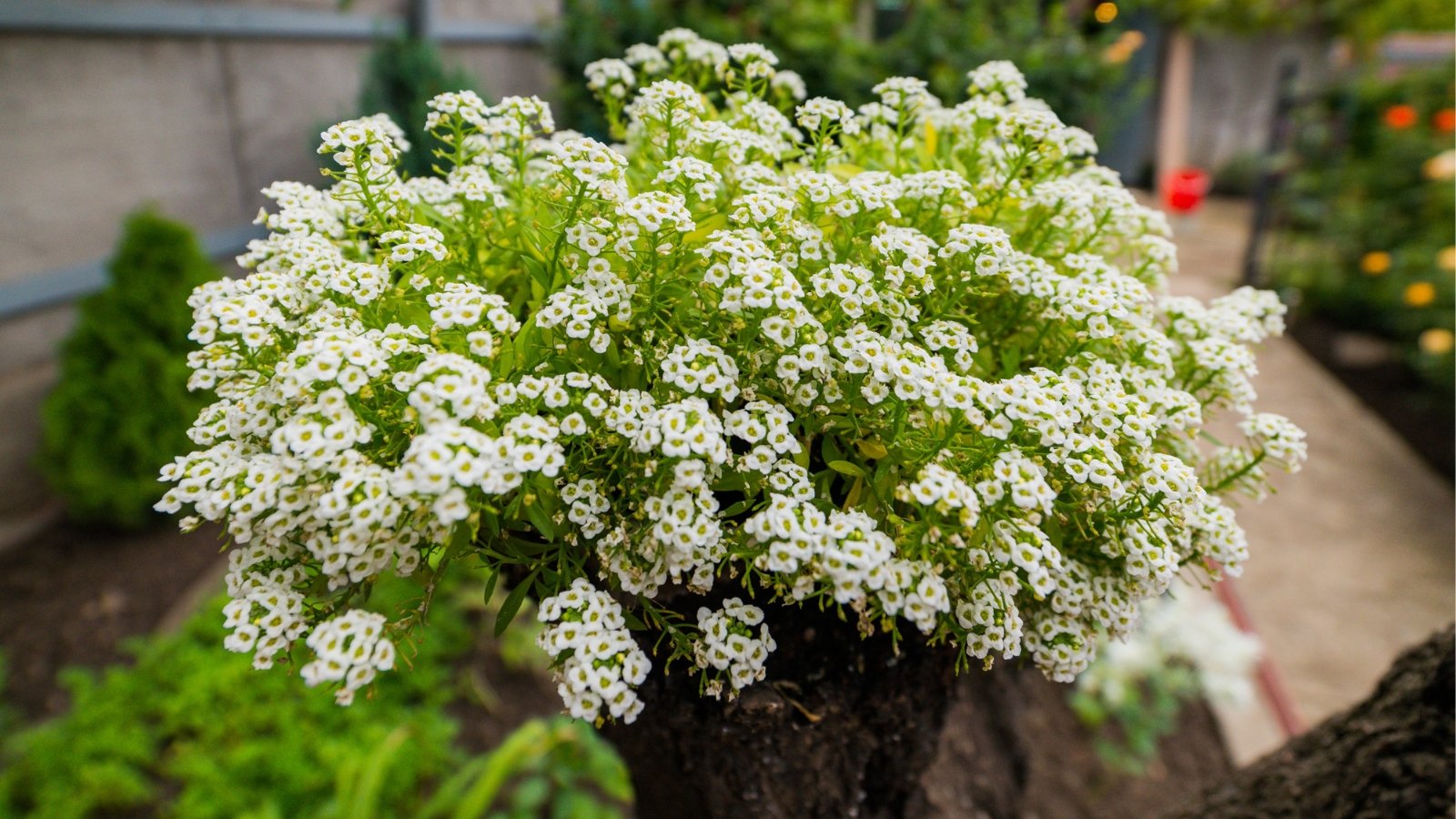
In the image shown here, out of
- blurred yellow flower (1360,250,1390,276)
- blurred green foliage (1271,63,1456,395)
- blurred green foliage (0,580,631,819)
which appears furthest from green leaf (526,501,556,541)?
blurred yellow flower (1360,250,1390,276)

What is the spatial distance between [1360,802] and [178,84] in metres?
4.71

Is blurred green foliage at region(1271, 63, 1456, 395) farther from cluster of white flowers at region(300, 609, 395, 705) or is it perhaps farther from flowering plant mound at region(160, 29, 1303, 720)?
cluster of white flowers at region(300, 609, 395, 705)

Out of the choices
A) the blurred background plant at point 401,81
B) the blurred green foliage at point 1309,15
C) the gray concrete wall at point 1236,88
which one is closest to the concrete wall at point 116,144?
the blurred background plant at point 401,81

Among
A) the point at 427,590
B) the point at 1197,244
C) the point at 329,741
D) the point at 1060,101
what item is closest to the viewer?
the point at 427,590

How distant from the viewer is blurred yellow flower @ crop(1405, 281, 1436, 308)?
17.3 feet

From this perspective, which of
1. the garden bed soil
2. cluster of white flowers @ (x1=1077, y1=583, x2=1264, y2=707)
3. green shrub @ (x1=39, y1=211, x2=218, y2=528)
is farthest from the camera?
green shrub @ (x1=39, y1=211, x2=218, y2=528)

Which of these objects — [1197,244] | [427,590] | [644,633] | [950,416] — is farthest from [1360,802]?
[1197,244]

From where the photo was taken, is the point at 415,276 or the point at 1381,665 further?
the point at 1381,665

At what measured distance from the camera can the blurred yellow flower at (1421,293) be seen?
527 centimetres

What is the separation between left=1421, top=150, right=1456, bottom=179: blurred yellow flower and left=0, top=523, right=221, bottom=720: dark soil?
6954 millimetres

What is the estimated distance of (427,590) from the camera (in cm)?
105

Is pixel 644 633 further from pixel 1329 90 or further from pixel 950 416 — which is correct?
pixel 1329 90

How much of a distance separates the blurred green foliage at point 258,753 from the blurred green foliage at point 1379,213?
530cm

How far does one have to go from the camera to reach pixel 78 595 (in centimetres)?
326
